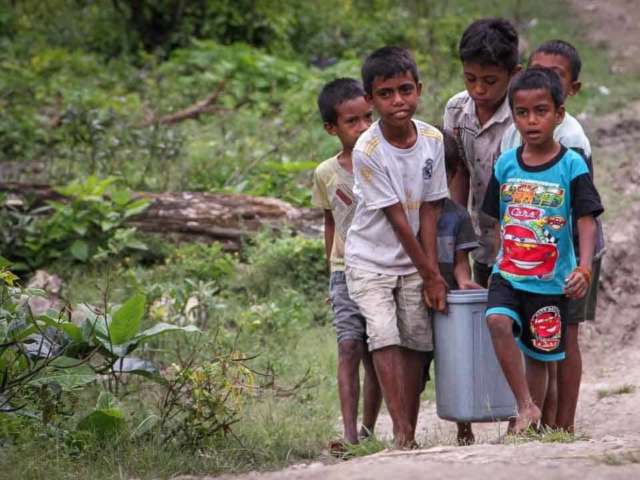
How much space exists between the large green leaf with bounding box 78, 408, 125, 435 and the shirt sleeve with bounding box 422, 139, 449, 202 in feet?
4.94

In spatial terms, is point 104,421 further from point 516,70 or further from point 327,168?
point 516,70

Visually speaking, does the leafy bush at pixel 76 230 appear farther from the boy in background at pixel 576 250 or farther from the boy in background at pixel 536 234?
the boy in background at pixel 536 234

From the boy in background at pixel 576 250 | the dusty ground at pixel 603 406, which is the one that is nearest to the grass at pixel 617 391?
the dusty ground at pixel 603 406

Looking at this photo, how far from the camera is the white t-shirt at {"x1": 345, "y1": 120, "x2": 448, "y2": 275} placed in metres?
4.13

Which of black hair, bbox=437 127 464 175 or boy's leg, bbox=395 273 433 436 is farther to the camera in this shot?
black hair, bbox=437 127 464 175

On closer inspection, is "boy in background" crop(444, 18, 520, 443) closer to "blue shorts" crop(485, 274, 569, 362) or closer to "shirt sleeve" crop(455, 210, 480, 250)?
"shirt sleeve" crop(455, 210, 480, 250)

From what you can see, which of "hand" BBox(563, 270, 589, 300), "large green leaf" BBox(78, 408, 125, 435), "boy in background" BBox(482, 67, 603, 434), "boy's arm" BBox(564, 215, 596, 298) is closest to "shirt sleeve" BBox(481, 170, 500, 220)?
"boy in background" BBox(482, 67, 603, 434)

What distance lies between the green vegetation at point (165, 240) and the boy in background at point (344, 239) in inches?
12.0

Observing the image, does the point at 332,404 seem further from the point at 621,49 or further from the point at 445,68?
the point at 621,49

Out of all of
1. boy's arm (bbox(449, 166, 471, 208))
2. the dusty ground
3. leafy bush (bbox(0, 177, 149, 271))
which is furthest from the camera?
leafy bush (bbox(0, 177, 149, 271))

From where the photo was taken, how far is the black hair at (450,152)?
4.41 metres

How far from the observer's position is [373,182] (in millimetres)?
4121

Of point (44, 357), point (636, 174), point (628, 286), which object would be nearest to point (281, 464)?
point (44, 357)

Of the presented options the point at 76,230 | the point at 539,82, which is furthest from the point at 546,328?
the point at 76,230
